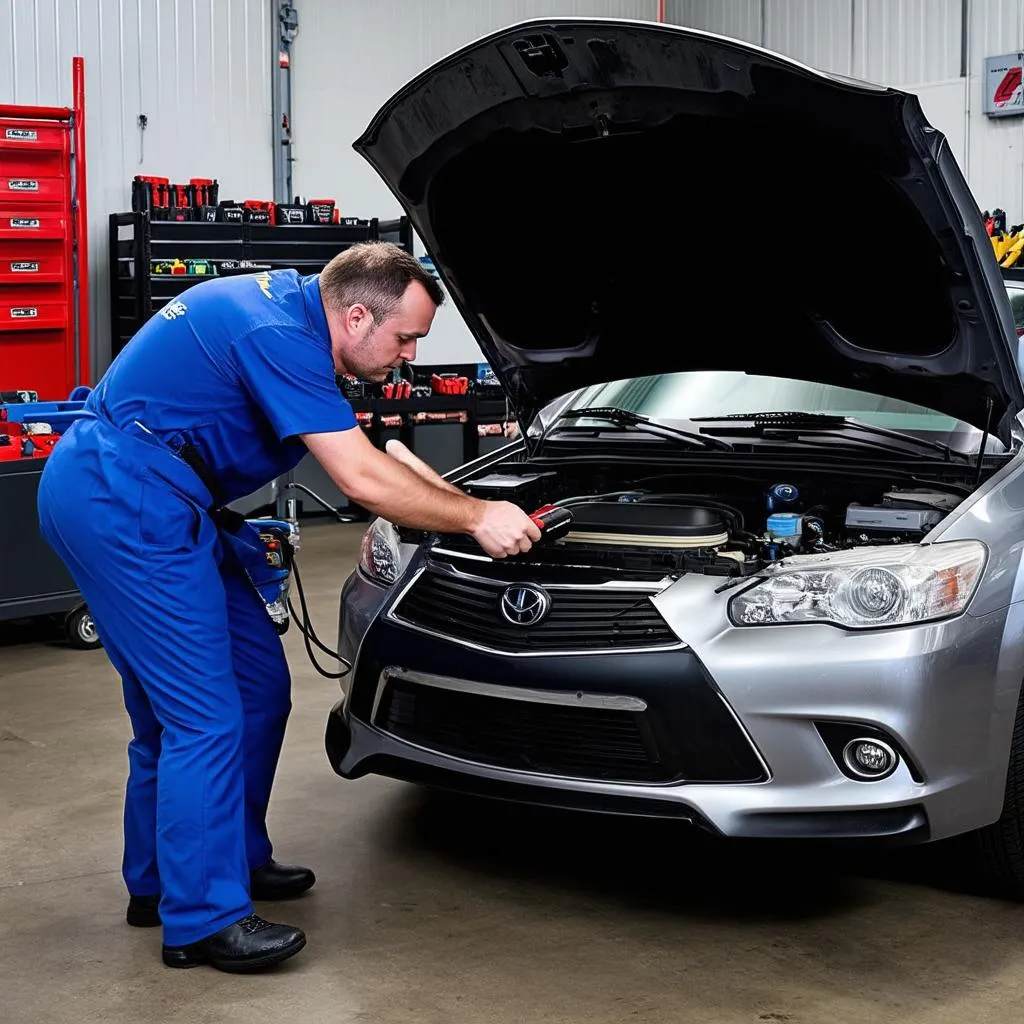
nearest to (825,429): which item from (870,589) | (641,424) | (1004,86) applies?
(641,424)

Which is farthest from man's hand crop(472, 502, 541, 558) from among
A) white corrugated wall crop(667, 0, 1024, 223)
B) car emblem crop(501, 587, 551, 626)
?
white corrugated wall crop(667, 0, 1024, 223)

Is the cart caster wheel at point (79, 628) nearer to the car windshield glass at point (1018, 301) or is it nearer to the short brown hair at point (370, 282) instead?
the short brown hair at point (370, 282)

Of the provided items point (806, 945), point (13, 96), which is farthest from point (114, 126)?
point (806, 945)

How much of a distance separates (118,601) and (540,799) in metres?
0.89

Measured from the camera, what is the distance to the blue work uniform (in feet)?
8.94

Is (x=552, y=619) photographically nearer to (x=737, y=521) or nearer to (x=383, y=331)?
(x=737, y=521)

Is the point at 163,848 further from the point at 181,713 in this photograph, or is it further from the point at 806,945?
the point at 806,945

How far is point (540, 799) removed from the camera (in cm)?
283

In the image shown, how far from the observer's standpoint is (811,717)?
2650mm

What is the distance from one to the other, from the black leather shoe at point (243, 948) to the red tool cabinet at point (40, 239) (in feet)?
19.4

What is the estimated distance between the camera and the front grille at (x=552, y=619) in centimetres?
279

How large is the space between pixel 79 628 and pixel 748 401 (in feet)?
9.77

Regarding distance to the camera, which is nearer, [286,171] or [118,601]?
[118,601]

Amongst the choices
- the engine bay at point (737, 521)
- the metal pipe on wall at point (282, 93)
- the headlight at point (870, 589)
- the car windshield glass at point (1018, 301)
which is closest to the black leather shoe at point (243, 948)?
the engine bay at point (737, 521)
